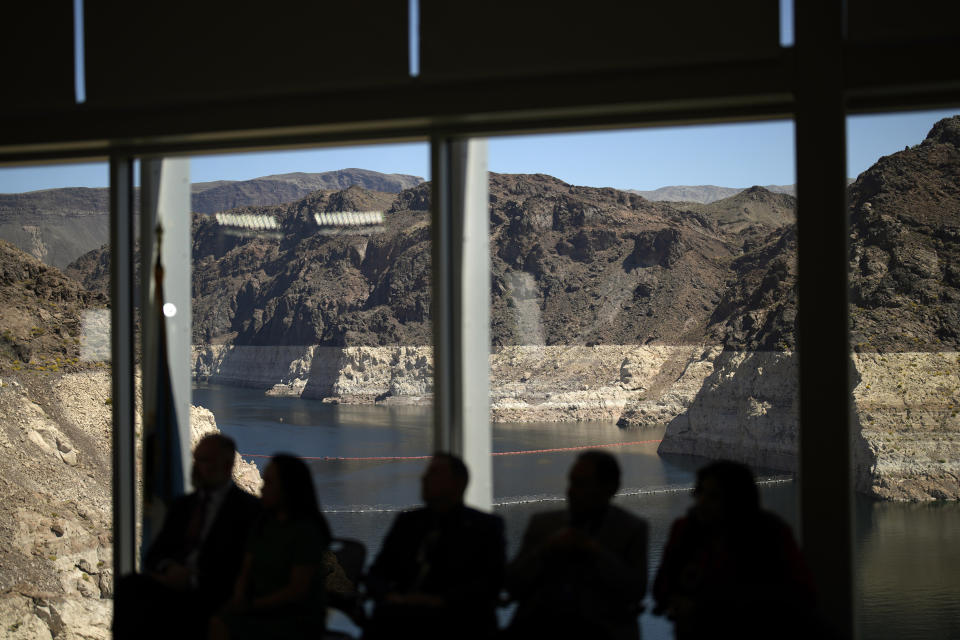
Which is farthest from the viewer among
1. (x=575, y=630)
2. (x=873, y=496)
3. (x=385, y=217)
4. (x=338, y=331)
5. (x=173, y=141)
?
(x=873, y=496)

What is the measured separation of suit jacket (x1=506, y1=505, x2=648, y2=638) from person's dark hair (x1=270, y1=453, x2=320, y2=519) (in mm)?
554

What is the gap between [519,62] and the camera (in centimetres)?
225

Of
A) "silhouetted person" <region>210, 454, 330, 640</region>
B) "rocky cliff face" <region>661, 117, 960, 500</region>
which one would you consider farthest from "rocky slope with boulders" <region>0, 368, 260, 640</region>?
"rocky cliff face" <region>661, 117, 960, 500</region>

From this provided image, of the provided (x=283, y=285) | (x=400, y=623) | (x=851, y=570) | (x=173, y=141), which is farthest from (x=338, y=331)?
(x=851, y=570)

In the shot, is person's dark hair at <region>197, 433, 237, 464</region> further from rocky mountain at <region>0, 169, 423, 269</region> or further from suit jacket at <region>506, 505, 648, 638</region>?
rocky mountain at <region>0, 169, 423, 269</region>

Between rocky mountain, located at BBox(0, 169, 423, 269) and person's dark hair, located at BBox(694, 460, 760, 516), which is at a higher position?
rocky mountain, located at BBox(0, 169, 423, 269)

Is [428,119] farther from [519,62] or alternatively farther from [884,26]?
[884,26]

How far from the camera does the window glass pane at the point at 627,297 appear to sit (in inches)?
112

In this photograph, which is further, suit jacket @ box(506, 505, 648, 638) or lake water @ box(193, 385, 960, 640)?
lake water @ box(193, 385, 960, 640)

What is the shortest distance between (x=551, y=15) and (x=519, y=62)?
0.54ft

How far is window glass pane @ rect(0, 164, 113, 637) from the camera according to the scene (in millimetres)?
3119

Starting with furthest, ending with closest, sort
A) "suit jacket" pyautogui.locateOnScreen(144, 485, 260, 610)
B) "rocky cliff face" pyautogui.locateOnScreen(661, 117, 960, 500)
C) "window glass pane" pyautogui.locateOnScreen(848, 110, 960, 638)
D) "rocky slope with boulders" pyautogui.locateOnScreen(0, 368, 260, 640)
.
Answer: "window glass pane" pyautogui.locateOnScreen(848, 110, 960, 638)
"rocky slope with boulders" pyautogui.locateOnScreen(0, 368, 260, 640)
"rocky cliff face" pyautogui.locateOnScreen(661, 117, 960, 500)
"suit jacket" pyautogui.locateOnScreen(144, 485, 260, 610)

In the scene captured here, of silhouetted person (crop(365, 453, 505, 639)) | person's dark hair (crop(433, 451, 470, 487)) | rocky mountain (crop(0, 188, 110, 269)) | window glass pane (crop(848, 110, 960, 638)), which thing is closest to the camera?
silhouetted person (crop(365, 453, 505, 639))

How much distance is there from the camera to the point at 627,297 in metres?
3.13
